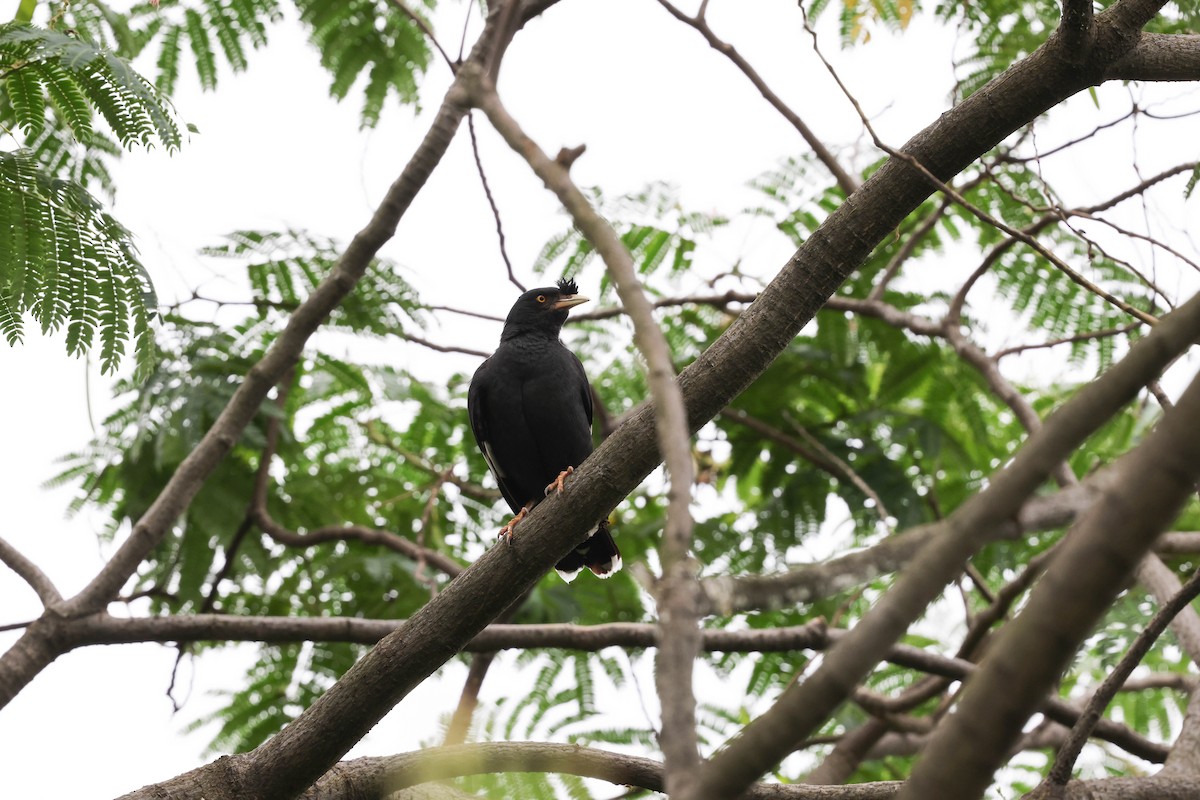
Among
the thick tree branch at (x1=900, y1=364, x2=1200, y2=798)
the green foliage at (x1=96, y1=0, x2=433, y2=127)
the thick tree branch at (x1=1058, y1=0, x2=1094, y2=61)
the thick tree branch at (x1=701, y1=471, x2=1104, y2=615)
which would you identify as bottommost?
the thick tree branch at (x1=900, y1=364, x2=1200, y2=798)

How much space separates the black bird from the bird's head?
0.10 feet

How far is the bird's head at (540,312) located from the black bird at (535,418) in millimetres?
31

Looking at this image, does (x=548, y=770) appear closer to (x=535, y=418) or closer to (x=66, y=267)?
(x=535, y=418)

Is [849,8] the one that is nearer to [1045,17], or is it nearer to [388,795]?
[1045,17]

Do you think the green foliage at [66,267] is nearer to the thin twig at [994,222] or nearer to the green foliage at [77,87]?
the green foliage at [77,87]

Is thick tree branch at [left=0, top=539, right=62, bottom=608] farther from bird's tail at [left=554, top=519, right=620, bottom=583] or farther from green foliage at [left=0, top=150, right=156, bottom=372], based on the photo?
bird's tail at [left=554, top=519, right=620, bottom=583]

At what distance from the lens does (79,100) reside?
365cm

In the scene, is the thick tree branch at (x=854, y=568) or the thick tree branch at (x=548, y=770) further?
the thick tree branch at (x=548, y=770)

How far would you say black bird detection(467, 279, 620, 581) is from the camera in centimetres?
519

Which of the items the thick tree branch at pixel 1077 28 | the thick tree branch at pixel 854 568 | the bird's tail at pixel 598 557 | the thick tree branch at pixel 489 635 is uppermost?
the thick tree branch at pixel 1077 28

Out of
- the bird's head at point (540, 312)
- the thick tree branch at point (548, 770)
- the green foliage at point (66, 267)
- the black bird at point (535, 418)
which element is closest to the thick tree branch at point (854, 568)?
the thick tree branch at point (548, 770)

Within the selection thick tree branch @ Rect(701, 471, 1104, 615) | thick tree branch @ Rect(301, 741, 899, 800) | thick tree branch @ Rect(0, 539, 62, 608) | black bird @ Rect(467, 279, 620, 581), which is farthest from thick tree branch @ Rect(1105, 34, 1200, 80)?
thick tree branch @ Rect(0, 539, 62, 608)

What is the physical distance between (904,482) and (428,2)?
3556 millimetres

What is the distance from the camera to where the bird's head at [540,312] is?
5.71m
